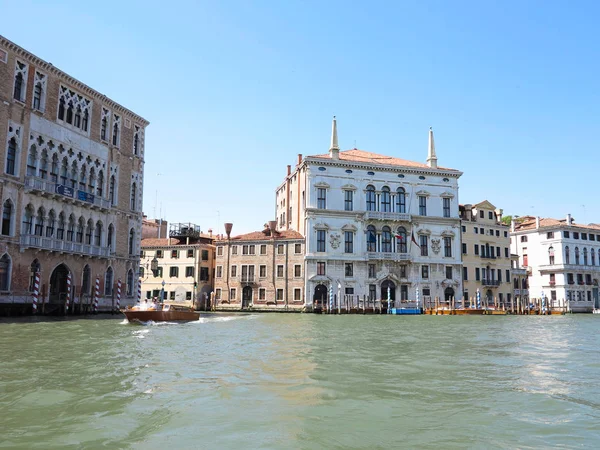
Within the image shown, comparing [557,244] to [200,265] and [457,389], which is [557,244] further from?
[457,389]

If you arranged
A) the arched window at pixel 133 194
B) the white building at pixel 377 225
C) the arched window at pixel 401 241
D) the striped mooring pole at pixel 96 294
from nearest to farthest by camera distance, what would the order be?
the striped mooring pole at pixel 96 294 → the arched window at pixel 133 194 → the white building at pixel 377 225 → the arched window at pixel 401 241

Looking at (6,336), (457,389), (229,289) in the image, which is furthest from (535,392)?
(229,289)

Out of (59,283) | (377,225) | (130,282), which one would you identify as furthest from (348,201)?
(59,283)

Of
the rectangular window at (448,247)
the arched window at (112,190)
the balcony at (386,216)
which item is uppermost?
the balcony at (386,216)

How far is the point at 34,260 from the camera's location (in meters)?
26.5

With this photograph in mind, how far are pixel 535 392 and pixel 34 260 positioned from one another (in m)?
24.8

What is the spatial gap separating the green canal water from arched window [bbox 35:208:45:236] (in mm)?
15793

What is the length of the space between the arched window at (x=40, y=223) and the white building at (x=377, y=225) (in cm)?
2232

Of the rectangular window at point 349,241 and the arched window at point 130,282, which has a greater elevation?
the rectangular window at point 349,241

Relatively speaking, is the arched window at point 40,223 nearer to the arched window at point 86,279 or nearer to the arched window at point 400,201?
the arched window at point 86,279

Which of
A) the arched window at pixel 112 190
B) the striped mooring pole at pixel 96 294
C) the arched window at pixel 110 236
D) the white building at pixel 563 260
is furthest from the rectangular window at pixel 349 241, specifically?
the white building at pixel 563 260

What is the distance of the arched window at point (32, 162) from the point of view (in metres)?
26.5

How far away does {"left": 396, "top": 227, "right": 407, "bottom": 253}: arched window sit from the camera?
155ft

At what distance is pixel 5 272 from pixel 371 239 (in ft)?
97.1
